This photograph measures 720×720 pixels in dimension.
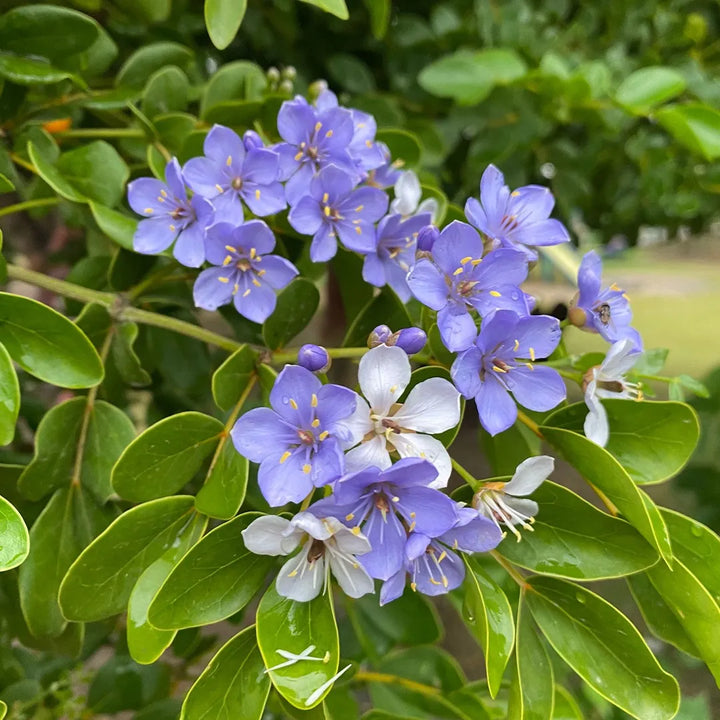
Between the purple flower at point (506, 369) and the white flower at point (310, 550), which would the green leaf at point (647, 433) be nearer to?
the purple flower at point (506, 369)

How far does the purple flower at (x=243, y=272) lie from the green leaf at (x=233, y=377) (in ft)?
0.16

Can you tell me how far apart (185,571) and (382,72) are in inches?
47.4

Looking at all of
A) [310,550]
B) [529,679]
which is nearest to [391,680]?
[529,679]

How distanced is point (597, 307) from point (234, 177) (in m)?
0.36

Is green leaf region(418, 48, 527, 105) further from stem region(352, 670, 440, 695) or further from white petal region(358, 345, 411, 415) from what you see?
stem region(352, 670, 440, 695)

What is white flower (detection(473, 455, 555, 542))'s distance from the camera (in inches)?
18.9

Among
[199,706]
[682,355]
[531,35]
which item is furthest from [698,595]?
[682,355]

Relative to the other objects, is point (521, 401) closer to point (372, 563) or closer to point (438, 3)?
point (372, 563)

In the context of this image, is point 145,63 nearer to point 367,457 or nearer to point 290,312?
point 290,312

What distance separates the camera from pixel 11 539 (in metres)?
0.44

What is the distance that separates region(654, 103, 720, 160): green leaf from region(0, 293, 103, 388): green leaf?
2.76ft

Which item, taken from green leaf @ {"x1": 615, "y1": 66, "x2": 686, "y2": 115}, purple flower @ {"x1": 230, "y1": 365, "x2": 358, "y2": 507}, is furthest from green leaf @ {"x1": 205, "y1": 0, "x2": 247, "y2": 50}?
green leaf @ {"x1": 615, "y1": 66, "x2": 686, "y2": 115}

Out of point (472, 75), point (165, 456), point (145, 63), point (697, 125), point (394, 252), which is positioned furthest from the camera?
point (472, 75)

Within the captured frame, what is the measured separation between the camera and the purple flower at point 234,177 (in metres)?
0.60
